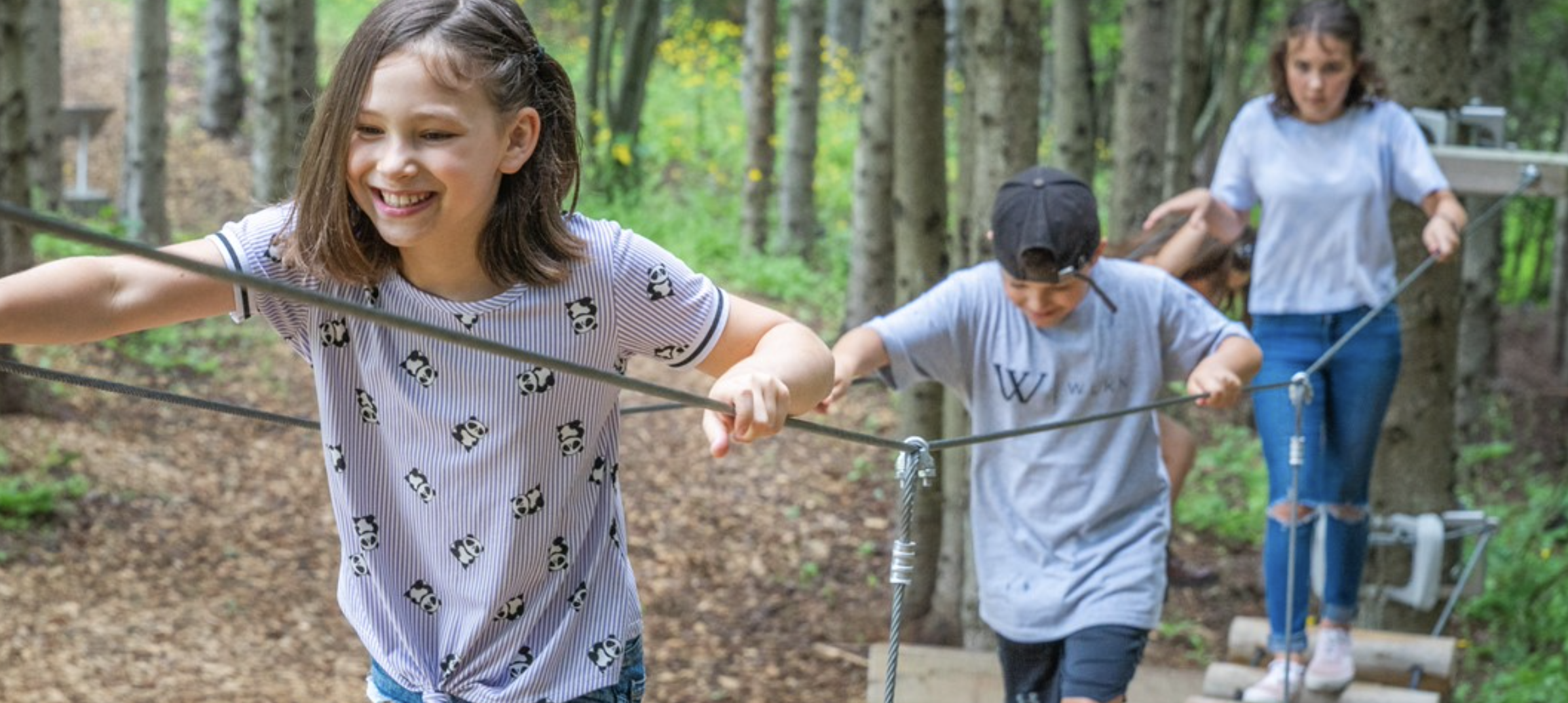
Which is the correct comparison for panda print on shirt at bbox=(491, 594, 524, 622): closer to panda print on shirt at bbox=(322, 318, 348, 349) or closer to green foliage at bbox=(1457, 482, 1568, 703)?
panda print on shirt at bbox=(322, 318, 348, 349)

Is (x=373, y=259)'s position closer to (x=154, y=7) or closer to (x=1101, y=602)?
(x=1101, y=602)

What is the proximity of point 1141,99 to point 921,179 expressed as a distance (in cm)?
354

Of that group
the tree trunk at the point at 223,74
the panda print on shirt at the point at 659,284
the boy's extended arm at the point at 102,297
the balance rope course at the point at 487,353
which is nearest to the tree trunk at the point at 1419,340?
the balance rope course at the point at 487,353

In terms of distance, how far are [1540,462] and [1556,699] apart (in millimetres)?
6759

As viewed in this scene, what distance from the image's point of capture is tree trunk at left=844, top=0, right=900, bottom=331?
9133 millimetres

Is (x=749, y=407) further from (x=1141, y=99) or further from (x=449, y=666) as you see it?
(x=1141, y=99)

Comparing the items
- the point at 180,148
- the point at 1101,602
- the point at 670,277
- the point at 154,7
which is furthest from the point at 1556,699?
the point at 180,148

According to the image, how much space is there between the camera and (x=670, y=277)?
2436mm

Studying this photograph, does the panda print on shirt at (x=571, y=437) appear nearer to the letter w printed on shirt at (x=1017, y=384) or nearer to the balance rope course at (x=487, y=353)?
the balance rope course at (x=487, y=353)

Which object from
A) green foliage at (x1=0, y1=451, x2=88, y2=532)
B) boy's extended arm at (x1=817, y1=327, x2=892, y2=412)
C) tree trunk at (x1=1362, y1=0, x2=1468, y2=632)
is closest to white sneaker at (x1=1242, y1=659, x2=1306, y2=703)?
tree trunk at (x1=1362, y1=0, x2=1468, y2=632)

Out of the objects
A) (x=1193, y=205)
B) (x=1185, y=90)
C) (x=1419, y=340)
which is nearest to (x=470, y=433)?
(x=1193, y=205)

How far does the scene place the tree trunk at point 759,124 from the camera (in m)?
12.9

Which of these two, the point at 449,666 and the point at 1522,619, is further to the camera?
the point at 1522,619

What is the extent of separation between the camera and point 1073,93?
25.8 feet
